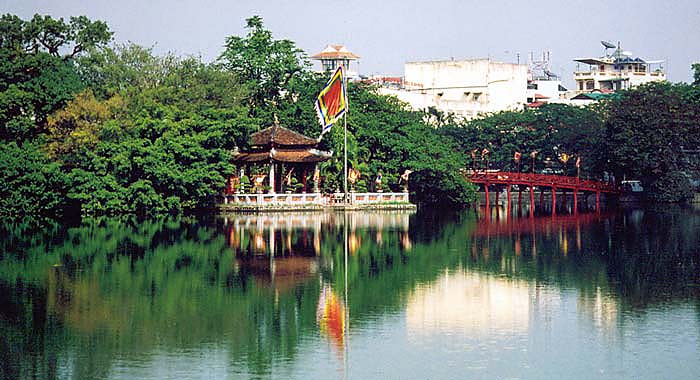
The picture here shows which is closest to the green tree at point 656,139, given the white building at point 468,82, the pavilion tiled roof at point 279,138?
the pavilion tiled roof at point 279,138

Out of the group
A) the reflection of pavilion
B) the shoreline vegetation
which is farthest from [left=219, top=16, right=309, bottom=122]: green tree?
the reflection of pavilion

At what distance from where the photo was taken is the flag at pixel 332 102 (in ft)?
161

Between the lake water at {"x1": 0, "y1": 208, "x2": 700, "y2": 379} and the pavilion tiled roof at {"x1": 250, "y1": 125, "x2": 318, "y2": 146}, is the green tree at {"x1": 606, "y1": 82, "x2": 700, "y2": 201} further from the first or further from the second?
the lake water at {"x1": 0, "y1": 208, "x2": 700, "y2": 379}

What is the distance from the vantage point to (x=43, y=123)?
48.6 meters

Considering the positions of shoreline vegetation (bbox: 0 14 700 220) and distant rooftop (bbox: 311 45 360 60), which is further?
distant rooftop (bbox: 311 45 360 60)

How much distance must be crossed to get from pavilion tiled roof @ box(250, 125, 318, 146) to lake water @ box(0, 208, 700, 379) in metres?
13.9

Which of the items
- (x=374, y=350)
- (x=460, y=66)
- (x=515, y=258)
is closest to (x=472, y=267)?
(x=515, y=258)

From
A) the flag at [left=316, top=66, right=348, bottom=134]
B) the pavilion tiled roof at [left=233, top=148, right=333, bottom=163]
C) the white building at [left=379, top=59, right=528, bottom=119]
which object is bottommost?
the pavilion tiled roof at [left=233, top=148, right=333, bottom=163]

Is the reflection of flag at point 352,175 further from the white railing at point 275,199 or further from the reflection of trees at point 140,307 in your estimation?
the reflection of trees at point 140,307

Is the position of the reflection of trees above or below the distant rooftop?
below

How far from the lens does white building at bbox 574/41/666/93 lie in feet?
335

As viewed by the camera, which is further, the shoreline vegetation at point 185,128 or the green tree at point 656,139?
the green tree at point 656,139

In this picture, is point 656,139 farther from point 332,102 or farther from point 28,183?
point 28,183

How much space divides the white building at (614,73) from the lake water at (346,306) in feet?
A: 222
